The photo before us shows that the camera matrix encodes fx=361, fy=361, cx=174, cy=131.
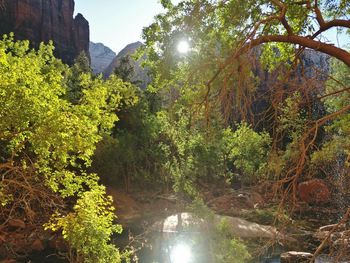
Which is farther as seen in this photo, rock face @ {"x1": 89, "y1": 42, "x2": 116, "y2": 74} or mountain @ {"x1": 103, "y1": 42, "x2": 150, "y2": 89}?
rock face @ {"x1": 89, "y1": 42, "x2": 116, "y2": 74}

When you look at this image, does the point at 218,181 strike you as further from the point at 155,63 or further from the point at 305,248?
the point at 155,63

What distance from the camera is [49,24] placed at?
224 feet

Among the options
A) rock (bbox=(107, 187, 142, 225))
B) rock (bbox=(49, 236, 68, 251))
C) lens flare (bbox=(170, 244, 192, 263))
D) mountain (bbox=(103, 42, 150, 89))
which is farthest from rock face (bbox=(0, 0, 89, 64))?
A: lens flare (bbox=(170, 244, 192, 263))

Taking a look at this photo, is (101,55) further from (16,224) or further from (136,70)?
(16,224)

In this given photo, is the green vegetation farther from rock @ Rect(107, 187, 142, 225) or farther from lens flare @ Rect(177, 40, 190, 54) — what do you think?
rock @ Rect(107, 187, 142, 225)

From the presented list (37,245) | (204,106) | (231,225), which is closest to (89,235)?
(204,106)

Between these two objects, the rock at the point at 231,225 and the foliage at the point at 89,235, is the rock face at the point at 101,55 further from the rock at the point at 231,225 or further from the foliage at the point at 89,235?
the foliage at the point at 89,235

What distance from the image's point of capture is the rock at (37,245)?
19.4 metres

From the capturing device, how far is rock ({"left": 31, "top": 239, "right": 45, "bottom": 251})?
1939 centimetres

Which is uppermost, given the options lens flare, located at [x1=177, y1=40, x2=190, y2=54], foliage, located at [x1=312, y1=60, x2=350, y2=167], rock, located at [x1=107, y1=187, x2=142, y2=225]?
lens flare, located at [x1=177, y1=40, x2=190, y2=54]

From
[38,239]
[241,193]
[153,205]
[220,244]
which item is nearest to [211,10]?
[220,244]

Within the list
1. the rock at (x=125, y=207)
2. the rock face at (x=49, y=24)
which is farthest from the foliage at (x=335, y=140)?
the rock face at (x=49, y=24)

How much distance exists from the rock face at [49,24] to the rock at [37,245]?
49.1 m

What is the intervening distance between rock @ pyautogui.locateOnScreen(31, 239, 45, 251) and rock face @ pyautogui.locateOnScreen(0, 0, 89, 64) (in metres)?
49.1
